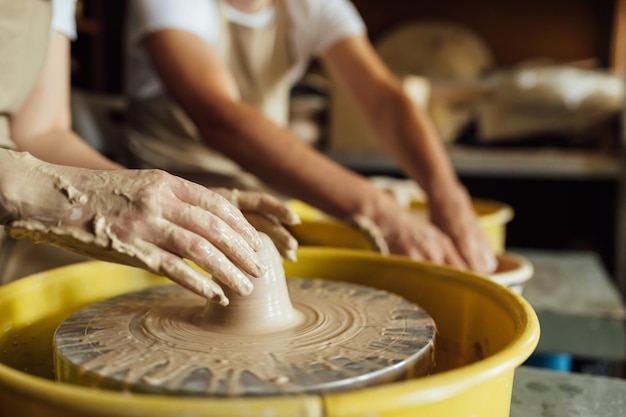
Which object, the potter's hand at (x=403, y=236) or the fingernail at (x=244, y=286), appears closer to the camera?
the fingernail at (x=244, y=286)

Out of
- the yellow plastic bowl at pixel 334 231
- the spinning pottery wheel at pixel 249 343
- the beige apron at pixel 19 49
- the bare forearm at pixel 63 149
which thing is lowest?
the yellow plastic bowl at pixel 334 231

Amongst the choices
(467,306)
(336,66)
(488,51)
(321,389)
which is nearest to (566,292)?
(467,306)

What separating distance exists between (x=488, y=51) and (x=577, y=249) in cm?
109

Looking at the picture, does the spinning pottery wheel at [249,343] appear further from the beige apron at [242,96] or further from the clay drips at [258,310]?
the beige apron at [242,96]

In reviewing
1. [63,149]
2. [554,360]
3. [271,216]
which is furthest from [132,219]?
[554,360]

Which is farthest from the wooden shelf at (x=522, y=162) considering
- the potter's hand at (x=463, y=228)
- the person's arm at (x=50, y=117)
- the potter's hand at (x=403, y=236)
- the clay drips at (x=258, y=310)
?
the clay drips at (x=258, y=310)

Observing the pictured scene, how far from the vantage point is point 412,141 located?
1.36m

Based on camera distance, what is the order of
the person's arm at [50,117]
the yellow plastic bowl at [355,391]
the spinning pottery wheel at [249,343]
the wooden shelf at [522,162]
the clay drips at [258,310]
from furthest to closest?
the wooden shelf at [522,162]
the person's arm at [50,117]
the clay drips at [258,310]
the spinning pottery wheel at [249,343]
the yellow plastic bowl at [355,391]

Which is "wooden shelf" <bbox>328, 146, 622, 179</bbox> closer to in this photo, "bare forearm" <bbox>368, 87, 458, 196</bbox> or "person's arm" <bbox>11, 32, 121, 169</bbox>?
"bare forearm" <bbox>368, 87, 458, 196</bbox>

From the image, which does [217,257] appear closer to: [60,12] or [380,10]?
[60,12]

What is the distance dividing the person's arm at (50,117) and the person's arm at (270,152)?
22 cm

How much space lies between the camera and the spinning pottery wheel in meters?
0.54

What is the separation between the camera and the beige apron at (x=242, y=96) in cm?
158

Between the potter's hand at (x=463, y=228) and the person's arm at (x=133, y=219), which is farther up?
the person's arm at (x=133, y=219)
